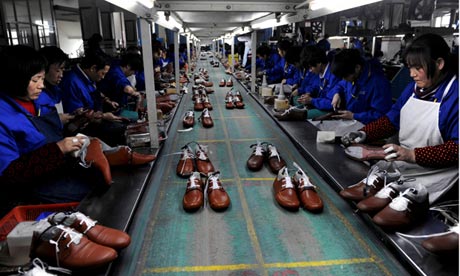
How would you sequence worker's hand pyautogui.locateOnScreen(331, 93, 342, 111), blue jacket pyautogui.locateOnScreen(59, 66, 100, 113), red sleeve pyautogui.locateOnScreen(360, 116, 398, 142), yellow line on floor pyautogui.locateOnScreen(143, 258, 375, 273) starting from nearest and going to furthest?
yellow line on floor pyautogui.locateOnScreen(143, 258, 375, 273)
red sleeve pyautogui.locateOnScreen(360, 116, 398, 142)
blue jacket pyautogui.locateOnScreen(59, 66, 100, 113)
worker's hand pyautogui.locateOnScreen(331, 93, 342, 111)

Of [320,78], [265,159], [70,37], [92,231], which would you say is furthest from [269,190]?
[70,37]

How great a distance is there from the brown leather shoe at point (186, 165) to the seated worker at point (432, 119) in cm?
162

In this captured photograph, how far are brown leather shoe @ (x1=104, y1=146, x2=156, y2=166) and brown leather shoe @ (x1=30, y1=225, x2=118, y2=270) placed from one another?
1.59m

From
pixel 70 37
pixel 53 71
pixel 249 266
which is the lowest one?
pixel 249 266

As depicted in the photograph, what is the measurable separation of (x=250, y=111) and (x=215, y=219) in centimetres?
424

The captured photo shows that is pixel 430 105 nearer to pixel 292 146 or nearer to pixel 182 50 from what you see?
pixel 292 146

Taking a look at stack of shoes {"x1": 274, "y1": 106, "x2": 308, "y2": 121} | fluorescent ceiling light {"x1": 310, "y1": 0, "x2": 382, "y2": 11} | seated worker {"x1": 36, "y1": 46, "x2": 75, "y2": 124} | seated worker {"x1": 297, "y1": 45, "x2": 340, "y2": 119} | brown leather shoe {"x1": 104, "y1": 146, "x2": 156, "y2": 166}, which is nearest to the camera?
fluorescent ceiling light {"x1": 310, "y1": 0, "x2": 382, "y2": 11}

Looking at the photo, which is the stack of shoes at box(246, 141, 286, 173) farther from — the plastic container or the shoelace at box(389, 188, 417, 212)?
the plastic container

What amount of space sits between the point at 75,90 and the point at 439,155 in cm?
391

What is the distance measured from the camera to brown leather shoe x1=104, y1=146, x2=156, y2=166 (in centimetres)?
348

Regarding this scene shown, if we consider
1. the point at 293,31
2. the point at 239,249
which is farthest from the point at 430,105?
the point at 293,31

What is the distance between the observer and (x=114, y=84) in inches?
224

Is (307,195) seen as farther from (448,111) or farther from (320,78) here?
(320,78)

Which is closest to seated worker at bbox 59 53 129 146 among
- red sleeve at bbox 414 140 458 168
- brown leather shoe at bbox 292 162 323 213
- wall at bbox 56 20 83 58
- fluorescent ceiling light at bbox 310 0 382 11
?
brown leather shoe at bbox 292 162 323 213
